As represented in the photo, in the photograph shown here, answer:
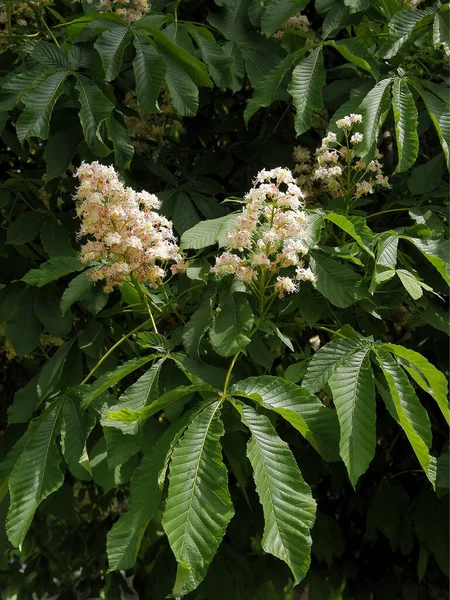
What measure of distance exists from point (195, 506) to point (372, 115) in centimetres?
97

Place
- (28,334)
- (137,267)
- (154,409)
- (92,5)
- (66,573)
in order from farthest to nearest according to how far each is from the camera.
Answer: (66,573)
(92,5)
(28,334)
(137,267)
(154,409)

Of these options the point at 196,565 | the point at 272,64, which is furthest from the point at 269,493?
the point at 272,64

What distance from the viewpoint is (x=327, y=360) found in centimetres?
139

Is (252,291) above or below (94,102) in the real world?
below

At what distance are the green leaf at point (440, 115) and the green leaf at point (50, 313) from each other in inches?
36.9

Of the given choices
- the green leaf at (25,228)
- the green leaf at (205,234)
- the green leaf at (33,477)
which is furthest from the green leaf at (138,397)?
the green leaf at (25,228)

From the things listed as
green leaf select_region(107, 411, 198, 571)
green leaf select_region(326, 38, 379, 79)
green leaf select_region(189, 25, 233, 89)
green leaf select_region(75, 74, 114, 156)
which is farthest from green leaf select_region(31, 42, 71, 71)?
green leaf select_region(107, 411, 198, 571)

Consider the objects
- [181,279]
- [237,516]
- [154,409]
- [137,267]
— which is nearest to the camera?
[154,409]

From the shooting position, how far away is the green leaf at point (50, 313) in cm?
185

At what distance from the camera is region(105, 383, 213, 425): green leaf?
123 centimetres

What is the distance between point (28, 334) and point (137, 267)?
493 millimetres

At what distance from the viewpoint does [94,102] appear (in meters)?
1.70

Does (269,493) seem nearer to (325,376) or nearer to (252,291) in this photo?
(325,376)

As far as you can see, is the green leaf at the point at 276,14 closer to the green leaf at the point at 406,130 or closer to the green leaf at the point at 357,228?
the green leaf at the point at 406,130
